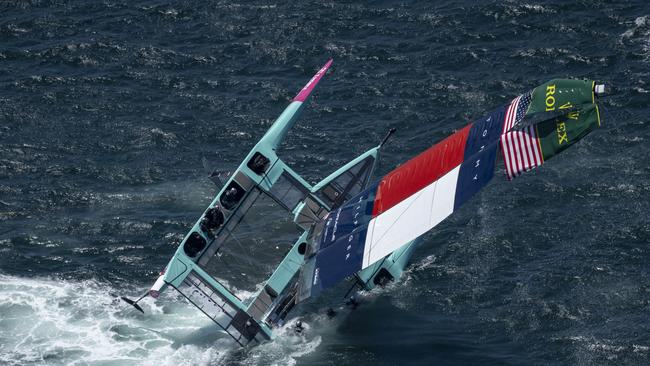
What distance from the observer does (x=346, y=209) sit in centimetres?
6475

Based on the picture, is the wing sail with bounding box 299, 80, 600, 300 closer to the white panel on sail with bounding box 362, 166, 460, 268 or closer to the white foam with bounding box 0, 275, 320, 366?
the white panel on sail with bounding box 362, 166, 460, 268

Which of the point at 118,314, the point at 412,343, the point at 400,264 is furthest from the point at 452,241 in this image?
the point at 118,314


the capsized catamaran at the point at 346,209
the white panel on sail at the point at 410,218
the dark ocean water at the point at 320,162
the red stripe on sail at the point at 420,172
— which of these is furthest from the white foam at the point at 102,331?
the red stripe on sail at the point at 420,172

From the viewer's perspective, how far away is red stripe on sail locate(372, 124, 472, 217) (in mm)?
61438

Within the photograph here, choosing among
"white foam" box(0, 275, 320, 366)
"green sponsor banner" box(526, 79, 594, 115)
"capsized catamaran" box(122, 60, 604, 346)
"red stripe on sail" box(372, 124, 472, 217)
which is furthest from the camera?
"white foam" box(0, 275, 320, 366)

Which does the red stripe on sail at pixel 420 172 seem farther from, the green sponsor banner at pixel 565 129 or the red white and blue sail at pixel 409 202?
the green sponsor banner at pixel 565 129

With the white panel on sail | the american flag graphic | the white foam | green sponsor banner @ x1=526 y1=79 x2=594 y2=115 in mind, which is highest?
green sponsor banner @ x1=526 y1=79 x2=594 y2=115

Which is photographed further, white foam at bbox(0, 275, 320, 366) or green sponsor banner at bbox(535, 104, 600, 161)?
white foam at bbox(0, 275, 320, 366)

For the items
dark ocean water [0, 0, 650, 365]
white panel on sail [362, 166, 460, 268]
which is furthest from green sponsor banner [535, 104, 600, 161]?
dark ocean water [0, 0, 650, 365]

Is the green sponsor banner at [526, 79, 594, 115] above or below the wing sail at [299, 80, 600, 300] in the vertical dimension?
above

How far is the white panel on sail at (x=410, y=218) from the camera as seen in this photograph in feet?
192

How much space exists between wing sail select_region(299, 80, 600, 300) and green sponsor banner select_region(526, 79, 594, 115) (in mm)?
48

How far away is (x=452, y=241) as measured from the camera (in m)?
72.0

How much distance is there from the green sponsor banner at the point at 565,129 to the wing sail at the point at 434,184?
0.05m
